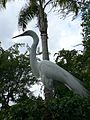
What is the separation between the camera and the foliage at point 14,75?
99.0 ft

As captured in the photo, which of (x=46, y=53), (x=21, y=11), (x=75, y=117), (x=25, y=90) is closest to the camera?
(x=75, y=117)

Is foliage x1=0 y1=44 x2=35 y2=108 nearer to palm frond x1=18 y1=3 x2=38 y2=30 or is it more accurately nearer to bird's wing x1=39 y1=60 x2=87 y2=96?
palm frond x1=18 y1=3 x2=38 y2=30

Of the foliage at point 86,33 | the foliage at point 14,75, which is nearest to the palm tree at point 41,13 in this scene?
the foliage at point 86,33

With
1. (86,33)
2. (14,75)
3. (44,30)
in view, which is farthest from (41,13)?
(14,75)

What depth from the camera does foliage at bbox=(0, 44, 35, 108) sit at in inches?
1188

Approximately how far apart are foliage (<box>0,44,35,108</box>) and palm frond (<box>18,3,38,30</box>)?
9856 mm

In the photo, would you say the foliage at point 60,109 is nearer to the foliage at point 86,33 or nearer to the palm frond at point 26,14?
the foliage at point 86,33

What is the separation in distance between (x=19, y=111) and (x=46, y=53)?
824 cm

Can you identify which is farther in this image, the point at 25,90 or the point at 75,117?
the point at 25,90

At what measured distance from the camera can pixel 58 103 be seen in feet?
32.2

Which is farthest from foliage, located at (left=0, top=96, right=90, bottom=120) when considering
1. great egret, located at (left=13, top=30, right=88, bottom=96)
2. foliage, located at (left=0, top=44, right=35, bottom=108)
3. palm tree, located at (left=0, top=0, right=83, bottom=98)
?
foliage, located at (left=0, top=44, right=35, bottom=108)

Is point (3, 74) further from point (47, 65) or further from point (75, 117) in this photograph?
point (75, 117)

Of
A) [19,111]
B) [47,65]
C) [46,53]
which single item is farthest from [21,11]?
[19,111]

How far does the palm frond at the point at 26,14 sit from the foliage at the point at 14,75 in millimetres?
9856
